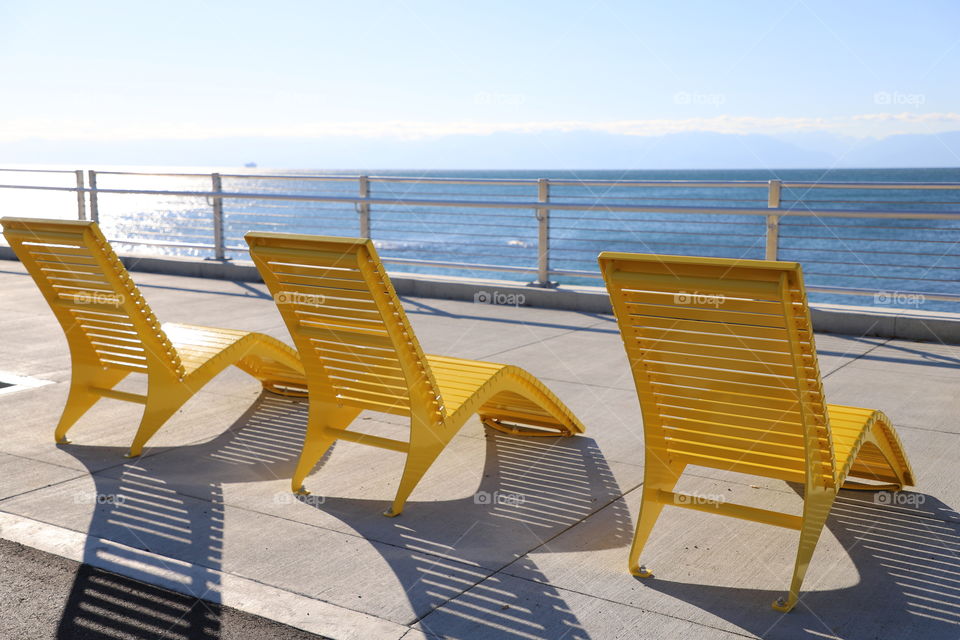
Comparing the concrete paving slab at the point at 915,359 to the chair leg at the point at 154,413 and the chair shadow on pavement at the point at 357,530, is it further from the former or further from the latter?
the chair leg at the point at 154,413

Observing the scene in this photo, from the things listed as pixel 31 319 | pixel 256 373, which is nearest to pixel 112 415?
pixel 256 373

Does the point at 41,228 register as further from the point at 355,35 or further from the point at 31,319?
→ the point at 355,35

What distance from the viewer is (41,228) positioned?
4.80m

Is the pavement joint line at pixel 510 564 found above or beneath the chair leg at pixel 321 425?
beneath

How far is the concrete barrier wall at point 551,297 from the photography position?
8203mm

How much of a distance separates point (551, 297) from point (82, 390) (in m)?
5.64

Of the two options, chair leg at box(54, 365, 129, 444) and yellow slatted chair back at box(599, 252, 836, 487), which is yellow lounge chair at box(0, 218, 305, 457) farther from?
yellow slatted chair back at box(599, 252, 836, 487)

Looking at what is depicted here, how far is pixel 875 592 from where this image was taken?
342cm

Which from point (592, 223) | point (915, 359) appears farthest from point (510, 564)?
point (592, 223)

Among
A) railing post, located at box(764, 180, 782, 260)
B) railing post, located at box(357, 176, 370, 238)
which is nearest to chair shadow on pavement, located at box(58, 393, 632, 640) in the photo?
railing post, located at box(764, 180, 782, 260)

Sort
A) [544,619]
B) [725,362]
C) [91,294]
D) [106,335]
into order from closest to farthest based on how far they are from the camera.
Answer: [544,619] → [725,362] → [91,294] → [106,335]

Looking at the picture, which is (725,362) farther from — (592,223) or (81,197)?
(592,223)

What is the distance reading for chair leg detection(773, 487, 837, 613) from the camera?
3281 millimetres

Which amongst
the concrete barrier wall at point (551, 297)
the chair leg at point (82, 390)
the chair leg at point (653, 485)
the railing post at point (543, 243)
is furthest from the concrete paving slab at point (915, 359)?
the chair leg at point (82, 390)
